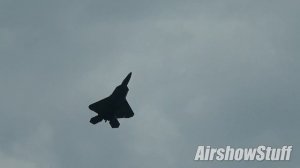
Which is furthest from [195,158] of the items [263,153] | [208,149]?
[263,153]

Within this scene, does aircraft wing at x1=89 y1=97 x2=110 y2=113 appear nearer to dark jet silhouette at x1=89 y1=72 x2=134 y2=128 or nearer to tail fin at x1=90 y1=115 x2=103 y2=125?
dark jet silhouette at x1=89 y1=72 x2=134 y2=128

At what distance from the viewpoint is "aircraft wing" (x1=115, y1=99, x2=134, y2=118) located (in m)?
118

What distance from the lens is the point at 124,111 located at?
4729 inches

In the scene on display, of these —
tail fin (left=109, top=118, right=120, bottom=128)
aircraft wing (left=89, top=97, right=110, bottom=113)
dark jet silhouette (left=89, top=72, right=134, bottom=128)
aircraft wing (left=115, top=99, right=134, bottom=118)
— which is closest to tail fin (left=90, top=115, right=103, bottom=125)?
dark jet silhouette (left=89, top=72, right=134, bottom=128)

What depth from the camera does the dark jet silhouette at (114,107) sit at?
116062 millimetres

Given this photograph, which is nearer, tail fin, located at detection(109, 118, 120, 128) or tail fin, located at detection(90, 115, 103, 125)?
tail fin, located at detection(109, 118, 120, 128)

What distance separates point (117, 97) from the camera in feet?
381

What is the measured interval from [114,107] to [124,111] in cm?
341

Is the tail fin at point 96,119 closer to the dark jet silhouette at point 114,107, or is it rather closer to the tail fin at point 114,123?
the dark jet silhouette at point 114,107

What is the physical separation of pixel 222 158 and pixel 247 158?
4.81 m

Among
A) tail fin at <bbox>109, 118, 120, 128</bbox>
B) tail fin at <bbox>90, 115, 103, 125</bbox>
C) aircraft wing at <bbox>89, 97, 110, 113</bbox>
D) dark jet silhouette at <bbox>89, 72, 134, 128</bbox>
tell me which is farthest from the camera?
tail fin at <bbox>90, 115, 103, 125</bbox>

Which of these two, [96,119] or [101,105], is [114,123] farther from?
[101,105]

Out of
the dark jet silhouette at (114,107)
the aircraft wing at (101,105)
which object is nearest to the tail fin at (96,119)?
the dark jet silhouette at (114,107)

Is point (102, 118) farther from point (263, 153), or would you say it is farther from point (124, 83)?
point (263, 153)
